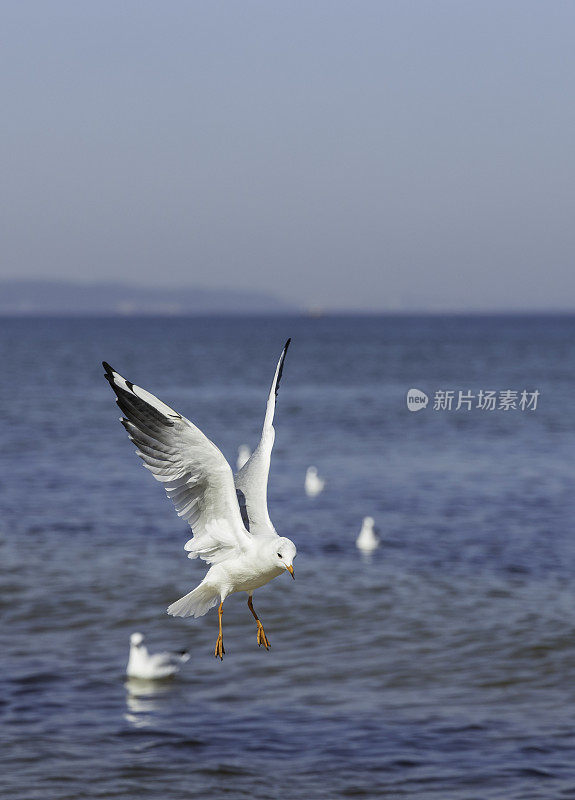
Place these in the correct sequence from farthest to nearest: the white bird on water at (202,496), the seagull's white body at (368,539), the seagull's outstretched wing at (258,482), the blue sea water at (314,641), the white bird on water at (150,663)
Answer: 1. the seagull's white body at (368,539)
2. the white bird on water at (150,663)
3. the blue sea water at (314,641)
4. the seagull's outstretched wing at (258,482)
5. the white bird on water at (202,496)

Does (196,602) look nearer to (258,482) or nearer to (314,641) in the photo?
(258,482)

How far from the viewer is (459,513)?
25484mm

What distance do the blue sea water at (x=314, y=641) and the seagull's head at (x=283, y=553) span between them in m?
7.44

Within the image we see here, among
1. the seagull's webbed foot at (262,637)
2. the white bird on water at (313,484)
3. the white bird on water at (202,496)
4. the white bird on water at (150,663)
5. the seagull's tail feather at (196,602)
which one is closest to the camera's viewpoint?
the seagull's webbed foot at (262,637)

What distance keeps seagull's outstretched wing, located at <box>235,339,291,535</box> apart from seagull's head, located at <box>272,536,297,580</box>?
0.81 m

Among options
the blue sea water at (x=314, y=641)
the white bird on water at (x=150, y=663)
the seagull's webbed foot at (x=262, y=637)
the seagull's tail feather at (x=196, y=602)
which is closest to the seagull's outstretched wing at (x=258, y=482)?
the seagull's tail feather at (x=196, y=602)

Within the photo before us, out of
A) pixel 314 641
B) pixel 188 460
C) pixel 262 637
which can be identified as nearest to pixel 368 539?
pixel 314 641

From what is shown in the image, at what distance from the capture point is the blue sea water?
12.7m

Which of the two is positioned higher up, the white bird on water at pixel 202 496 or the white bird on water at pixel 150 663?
the white bird on water at pixel 202 496

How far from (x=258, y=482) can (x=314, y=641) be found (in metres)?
10.2

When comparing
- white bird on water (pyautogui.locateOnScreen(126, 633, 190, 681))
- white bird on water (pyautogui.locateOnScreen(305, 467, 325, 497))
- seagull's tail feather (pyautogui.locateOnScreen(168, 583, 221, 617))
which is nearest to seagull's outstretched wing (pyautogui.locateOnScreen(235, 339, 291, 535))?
seagull's tail feather (pyautogui.locateOnScreen(168, 583, 221, 617))

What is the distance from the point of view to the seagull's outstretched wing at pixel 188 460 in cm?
594

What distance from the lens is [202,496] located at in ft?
20.8

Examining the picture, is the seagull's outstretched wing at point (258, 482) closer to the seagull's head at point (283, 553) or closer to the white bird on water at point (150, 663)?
the seagull's head at point (283, 553)
